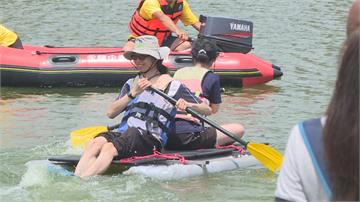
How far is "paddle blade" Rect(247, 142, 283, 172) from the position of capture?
16.0 feet

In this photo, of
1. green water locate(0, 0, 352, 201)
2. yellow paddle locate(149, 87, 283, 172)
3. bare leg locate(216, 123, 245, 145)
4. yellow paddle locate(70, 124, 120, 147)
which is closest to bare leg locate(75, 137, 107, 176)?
green water locate(0, 0, 352, 201)

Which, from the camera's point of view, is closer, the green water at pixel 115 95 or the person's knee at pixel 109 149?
the green water at pixel 115 95

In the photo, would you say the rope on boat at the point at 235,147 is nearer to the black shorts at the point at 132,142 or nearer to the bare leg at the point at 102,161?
the black shorts at the point at 132,142

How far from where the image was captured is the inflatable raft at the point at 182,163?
484 centimetres

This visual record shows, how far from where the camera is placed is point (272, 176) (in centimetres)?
522

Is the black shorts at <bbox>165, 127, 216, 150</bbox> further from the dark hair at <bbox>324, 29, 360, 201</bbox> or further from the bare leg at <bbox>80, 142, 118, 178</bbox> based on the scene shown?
the dark hair at <bbox>324, 29, 360, 201</bbox>

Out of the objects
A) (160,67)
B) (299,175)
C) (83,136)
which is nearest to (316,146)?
(299,175)

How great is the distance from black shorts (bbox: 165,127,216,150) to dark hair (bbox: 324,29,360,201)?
3867 millimetres

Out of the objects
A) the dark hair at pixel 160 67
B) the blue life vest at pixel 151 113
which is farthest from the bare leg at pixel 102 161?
the dark hair at pixel 160 67

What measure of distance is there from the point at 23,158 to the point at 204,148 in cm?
130

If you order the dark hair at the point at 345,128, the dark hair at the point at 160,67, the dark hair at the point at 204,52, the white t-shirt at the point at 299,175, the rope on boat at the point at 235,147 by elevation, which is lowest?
the rope on boat at the point at 235,147

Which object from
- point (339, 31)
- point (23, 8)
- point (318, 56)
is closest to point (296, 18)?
point (339, 31)

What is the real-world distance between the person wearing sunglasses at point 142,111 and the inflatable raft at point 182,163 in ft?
0.31

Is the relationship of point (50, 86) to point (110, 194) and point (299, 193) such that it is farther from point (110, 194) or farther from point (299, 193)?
point (299, 193)
